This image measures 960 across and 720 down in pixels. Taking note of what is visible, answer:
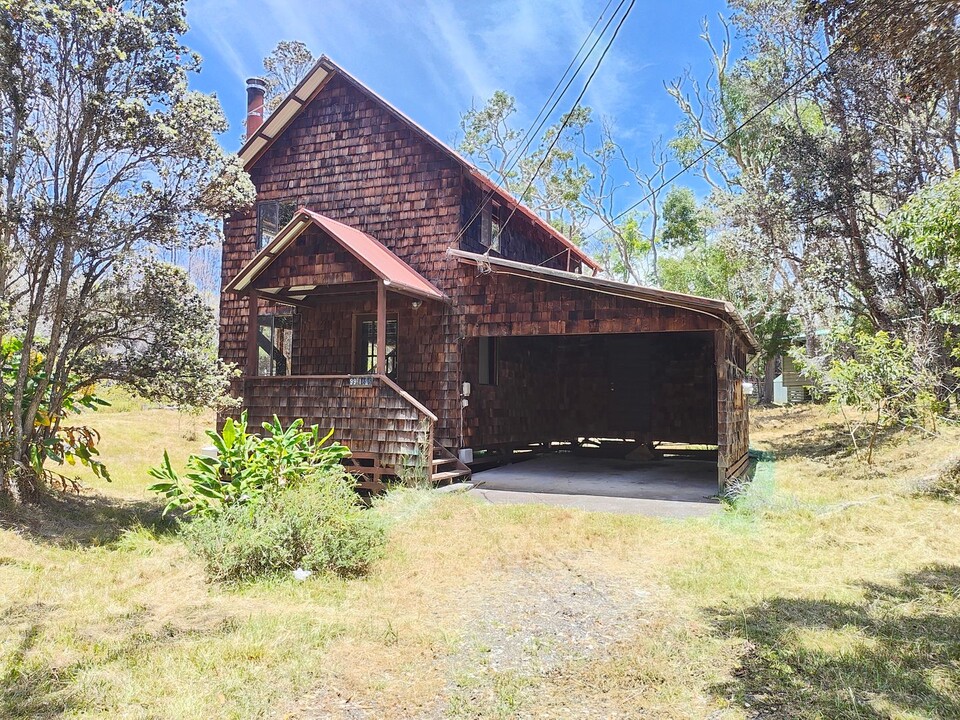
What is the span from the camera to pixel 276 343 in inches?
536

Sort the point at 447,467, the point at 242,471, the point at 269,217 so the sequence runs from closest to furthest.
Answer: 1. the point at 242,471
2. the point at 447,467
3. the point at 269,217

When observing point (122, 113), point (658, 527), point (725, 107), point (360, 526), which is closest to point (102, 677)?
point (360, 526)

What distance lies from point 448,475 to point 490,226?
19.1 ft

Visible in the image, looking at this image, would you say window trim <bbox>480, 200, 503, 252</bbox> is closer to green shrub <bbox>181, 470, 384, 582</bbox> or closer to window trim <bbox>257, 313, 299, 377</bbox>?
window trim <bbox>257, 313, 299, 377</bbox>

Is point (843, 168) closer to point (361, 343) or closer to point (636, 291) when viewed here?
point (636, 291)

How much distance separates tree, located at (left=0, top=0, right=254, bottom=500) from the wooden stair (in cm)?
385

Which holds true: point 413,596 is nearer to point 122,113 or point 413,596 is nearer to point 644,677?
point 644,677

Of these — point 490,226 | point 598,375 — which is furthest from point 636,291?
point 598,375

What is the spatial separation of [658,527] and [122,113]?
26.8 ft

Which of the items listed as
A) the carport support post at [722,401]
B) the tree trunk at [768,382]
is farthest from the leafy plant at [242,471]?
the tree trunk at [768,382]

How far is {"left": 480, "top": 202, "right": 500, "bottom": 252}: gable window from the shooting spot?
13664 mm

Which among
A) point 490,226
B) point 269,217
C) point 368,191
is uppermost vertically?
point 368,191

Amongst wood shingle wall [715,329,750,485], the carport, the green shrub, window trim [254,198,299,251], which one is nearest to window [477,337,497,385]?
the carport

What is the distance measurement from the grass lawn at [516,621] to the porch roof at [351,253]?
3.84 m
